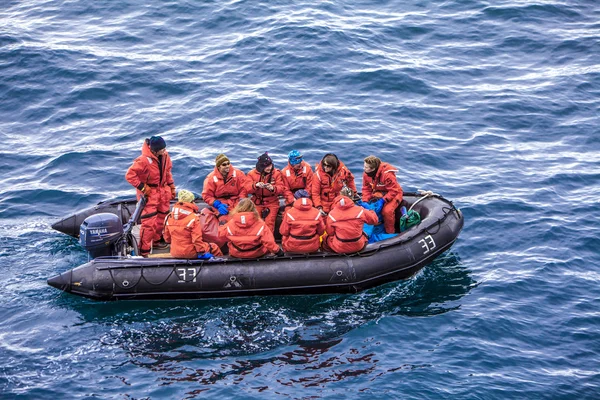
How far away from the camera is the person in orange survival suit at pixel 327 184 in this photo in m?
13.8

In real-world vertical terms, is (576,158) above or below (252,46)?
below

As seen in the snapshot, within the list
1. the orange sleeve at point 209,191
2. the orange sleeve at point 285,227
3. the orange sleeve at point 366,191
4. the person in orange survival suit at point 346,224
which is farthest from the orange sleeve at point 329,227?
the orange sleeve at point 209,191

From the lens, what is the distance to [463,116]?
1916cm

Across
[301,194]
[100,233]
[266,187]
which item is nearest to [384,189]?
[301,194]

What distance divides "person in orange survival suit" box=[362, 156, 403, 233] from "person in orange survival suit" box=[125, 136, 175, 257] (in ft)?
11.7

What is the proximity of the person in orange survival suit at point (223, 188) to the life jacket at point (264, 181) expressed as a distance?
133 millimetres

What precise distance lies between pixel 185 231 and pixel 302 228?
1.92 metres

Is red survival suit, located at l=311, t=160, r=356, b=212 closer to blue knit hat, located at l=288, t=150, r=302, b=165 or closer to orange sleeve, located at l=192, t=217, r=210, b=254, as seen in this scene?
blue knit hat, located at l=288, t=150, r=302, b=165

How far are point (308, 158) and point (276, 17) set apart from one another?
7781mm

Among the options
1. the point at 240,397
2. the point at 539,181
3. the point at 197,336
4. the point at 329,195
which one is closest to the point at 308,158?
the point at 329,195

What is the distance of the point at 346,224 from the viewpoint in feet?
42.0

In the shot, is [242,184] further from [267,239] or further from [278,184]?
[267,239]

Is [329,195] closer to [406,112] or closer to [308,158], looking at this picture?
[308,158]

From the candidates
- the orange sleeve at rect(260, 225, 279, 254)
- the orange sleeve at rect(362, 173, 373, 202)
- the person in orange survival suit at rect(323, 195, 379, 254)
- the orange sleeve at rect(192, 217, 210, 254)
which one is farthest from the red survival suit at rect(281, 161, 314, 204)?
the orange sleeve at rect(192, 217, 210, 254)
